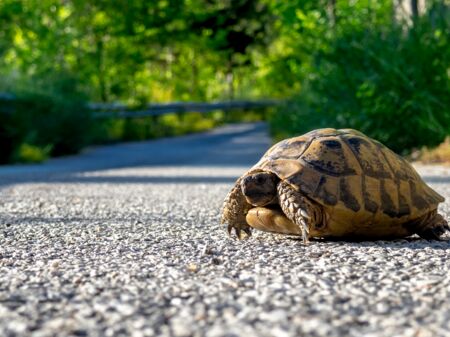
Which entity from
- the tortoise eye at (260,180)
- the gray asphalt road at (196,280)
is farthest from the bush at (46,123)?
the tortoise eye at (260,180)

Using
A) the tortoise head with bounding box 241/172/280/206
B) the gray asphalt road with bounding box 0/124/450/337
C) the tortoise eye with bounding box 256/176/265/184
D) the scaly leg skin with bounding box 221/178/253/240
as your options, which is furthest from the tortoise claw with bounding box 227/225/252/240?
the tortoise eye with bounding box 256/176/265/184

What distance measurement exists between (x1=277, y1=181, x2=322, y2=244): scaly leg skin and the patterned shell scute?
0.20 ft

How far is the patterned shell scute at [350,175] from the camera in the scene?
19.2 feet

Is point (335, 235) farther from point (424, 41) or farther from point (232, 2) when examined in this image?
point (232, 2)

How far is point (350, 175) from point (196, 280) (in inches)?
71.6

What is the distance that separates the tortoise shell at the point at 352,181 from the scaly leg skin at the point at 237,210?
0.22m

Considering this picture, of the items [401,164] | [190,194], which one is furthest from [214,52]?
[401,164]

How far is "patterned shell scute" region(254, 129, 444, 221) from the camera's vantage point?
230 inches

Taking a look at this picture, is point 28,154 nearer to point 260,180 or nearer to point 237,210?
point 237,210

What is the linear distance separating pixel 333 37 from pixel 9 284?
14743 millimetres

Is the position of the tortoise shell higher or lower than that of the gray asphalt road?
higher

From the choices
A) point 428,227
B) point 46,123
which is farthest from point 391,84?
point 428,227

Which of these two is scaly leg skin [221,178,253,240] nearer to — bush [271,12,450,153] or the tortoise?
the tortoise

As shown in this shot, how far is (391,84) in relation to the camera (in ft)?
54.6
